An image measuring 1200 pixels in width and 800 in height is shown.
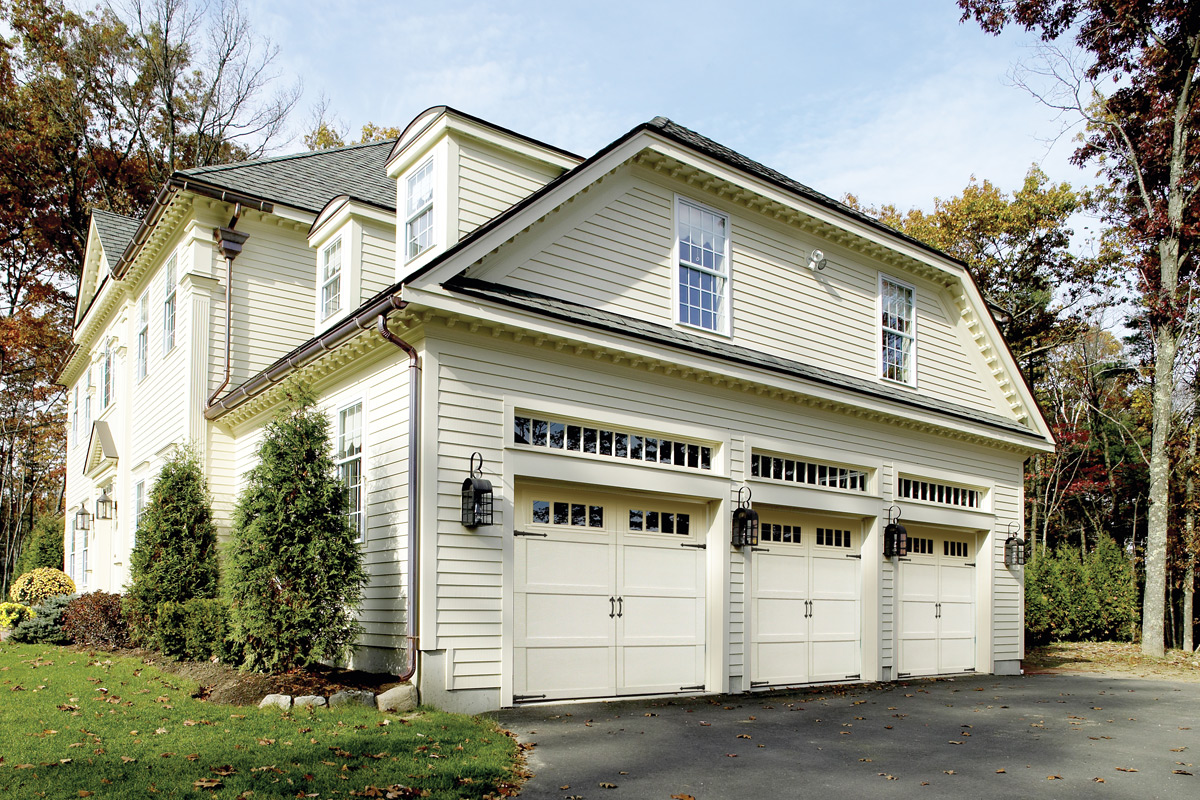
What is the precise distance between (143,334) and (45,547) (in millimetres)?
10816

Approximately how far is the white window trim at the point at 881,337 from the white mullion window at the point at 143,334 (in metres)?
12.8

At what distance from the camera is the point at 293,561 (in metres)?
8.66

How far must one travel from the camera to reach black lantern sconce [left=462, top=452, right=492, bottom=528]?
28.6ft

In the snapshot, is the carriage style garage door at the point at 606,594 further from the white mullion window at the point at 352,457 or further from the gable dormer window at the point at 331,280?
the gable dormer window at the point at 331,280

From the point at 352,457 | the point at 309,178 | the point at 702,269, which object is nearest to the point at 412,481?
the point at 352,457

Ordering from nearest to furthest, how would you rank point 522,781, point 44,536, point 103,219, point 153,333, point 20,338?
point 522,781 → point 153,333 → point 103,219 → point 44,536 → point 20,338

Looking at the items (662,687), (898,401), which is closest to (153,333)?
(662,687)

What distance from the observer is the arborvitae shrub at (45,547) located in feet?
78.8

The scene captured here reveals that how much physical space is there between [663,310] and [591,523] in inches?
116

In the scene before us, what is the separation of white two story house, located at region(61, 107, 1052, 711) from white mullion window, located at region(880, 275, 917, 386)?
5 cm

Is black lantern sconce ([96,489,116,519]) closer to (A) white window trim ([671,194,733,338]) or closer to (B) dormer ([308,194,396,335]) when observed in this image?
(B) dormer ([308,194,396,335])

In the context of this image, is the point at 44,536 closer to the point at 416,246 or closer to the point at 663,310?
the point at 416,246

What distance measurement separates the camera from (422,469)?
8664 mm

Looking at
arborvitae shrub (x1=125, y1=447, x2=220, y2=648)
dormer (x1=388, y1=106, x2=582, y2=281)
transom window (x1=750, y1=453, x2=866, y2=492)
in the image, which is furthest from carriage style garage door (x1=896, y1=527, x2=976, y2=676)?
arborvitae shrub (x1=125, y1=447, x2=220, y2=648)
